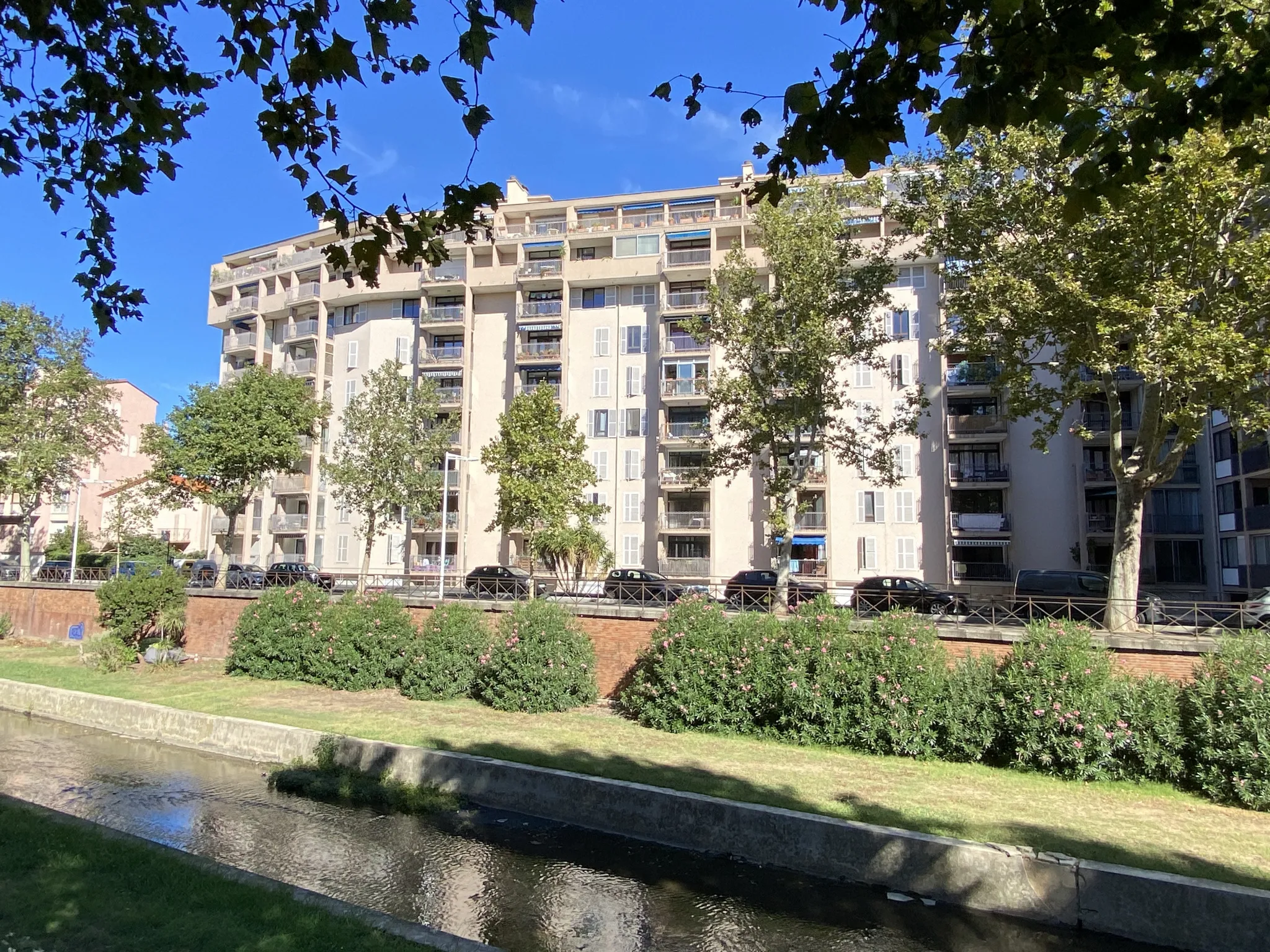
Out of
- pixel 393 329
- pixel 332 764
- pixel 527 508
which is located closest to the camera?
pixel 332 764

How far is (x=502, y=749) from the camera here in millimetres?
14289

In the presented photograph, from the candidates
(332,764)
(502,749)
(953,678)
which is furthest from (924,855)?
(332,764)

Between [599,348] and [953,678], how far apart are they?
32.3 m

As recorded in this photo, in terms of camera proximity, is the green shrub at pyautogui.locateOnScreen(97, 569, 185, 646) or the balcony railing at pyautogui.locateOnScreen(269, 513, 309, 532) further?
the balcony railing at pyautogui.locateOnScreen(269, 513, 309, 532)

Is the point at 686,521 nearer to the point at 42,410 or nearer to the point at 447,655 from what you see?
the point at 447,655

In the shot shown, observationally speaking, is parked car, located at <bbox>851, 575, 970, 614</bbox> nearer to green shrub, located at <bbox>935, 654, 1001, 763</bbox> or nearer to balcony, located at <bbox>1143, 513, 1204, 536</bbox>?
green shrub, located at <bbox>935, 654, 1001, 763</bbox>

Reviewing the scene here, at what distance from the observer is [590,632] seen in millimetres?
20672

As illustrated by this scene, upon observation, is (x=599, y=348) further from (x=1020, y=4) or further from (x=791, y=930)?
(x=1020, y=4)

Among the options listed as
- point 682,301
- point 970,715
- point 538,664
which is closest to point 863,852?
point 970,715

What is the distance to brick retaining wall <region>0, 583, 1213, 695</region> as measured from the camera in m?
15.1

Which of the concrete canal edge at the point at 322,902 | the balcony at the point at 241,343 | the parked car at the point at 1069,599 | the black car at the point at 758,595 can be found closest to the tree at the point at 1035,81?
the concrete canal edge at the point at 322,902

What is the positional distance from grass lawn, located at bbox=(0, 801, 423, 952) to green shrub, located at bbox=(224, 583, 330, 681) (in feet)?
48.2

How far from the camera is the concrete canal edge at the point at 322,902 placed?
5844 millimetres

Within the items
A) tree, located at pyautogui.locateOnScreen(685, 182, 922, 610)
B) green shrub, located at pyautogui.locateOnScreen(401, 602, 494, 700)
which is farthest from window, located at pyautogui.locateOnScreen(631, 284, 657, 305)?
green shrub, located at pyautogui.locateOnScreen(401, 602, 494, 700)
